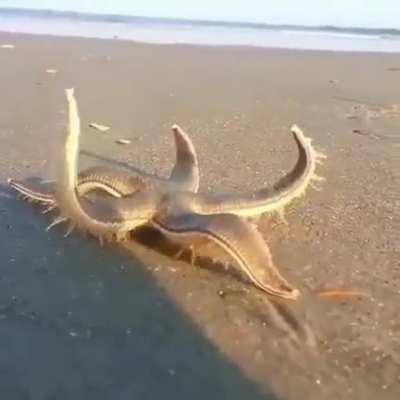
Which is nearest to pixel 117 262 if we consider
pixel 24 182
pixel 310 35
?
pixel 24 182

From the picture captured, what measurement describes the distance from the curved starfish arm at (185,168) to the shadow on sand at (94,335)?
1.48ft

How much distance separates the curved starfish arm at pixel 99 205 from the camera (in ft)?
11.0

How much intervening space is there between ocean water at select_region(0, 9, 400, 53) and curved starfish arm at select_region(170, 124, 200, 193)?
Answer: 9.59 metres

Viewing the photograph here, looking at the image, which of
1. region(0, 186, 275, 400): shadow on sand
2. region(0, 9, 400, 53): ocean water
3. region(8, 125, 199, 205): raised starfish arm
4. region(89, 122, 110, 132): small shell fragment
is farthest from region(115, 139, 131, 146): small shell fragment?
region(0, 9, 400, 53): ocean water

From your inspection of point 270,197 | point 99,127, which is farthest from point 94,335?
point 99,127

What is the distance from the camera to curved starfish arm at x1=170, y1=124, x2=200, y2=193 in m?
3.66

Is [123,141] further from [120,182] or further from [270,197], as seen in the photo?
[270,197]

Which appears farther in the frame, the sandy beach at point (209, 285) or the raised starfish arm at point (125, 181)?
the raised starfish arm at point (125, 181)

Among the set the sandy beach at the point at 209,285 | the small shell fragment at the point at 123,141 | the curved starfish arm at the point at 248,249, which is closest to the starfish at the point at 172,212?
the curved starfish arm at the point at 248,249

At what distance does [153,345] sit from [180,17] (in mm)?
15310

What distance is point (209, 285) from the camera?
320cm

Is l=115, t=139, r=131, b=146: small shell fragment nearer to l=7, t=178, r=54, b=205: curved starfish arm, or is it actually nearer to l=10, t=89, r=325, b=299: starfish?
l=7, t=178, r=54, b=205: curved starfish arm

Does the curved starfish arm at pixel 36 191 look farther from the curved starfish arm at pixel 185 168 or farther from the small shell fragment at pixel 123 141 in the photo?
the small shell fragment at pixel 123 141

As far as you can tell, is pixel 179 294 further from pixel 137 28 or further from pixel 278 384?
pixel 137 28
